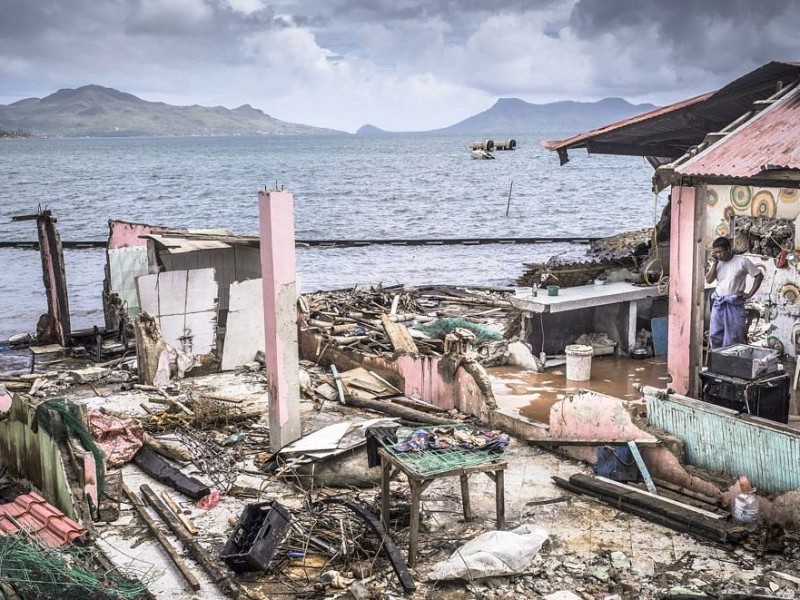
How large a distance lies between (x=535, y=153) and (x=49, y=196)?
327 ft

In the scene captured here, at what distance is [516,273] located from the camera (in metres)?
32.6

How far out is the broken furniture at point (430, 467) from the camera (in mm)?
8383

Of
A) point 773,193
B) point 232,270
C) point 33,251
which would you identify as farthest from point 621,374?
point 33,251

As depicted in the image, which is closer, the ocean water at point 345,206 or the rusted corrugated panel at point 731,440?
the rusted corrugated panel at point 731,440

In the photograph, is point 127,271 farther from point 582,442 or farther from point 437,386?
point 582,442

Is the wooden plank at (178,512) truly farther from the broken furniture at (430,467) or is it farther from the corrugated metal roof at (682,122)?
the corrugated metal roof at (682,122)

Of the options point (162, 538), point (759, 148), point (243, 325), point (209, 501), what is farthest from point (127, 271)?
point (759, 148)

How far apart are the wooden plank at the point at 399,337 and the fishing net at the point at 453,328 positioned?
0.58 metres

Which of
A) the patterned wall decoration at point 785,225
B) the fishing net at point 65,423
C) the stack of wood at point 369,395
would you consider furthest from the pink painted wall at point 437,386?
the fishing net at point 65,423

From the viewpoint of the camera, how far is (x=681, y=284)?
451 inches

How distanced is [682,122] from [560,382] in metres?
4.76

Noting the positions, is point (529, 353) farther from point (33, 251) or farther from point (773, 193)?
point (33, 251)

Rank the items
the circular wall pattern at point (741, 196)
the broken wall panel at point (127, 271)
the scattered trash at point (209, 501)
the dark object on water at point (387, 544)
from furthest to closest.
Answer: the broken wall panel at point (127, 271) < the circular wall pattern at point (741, 196) < the scattered trash at point (209, 501) < the dark object on water at point (387, 544)

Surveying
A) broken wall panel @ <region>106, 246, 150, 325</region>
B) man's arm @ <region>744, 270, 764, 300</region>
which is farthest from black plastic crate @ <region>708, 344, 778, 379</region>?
broken wall panel @ <region>106, 246, 150, 325</region>
